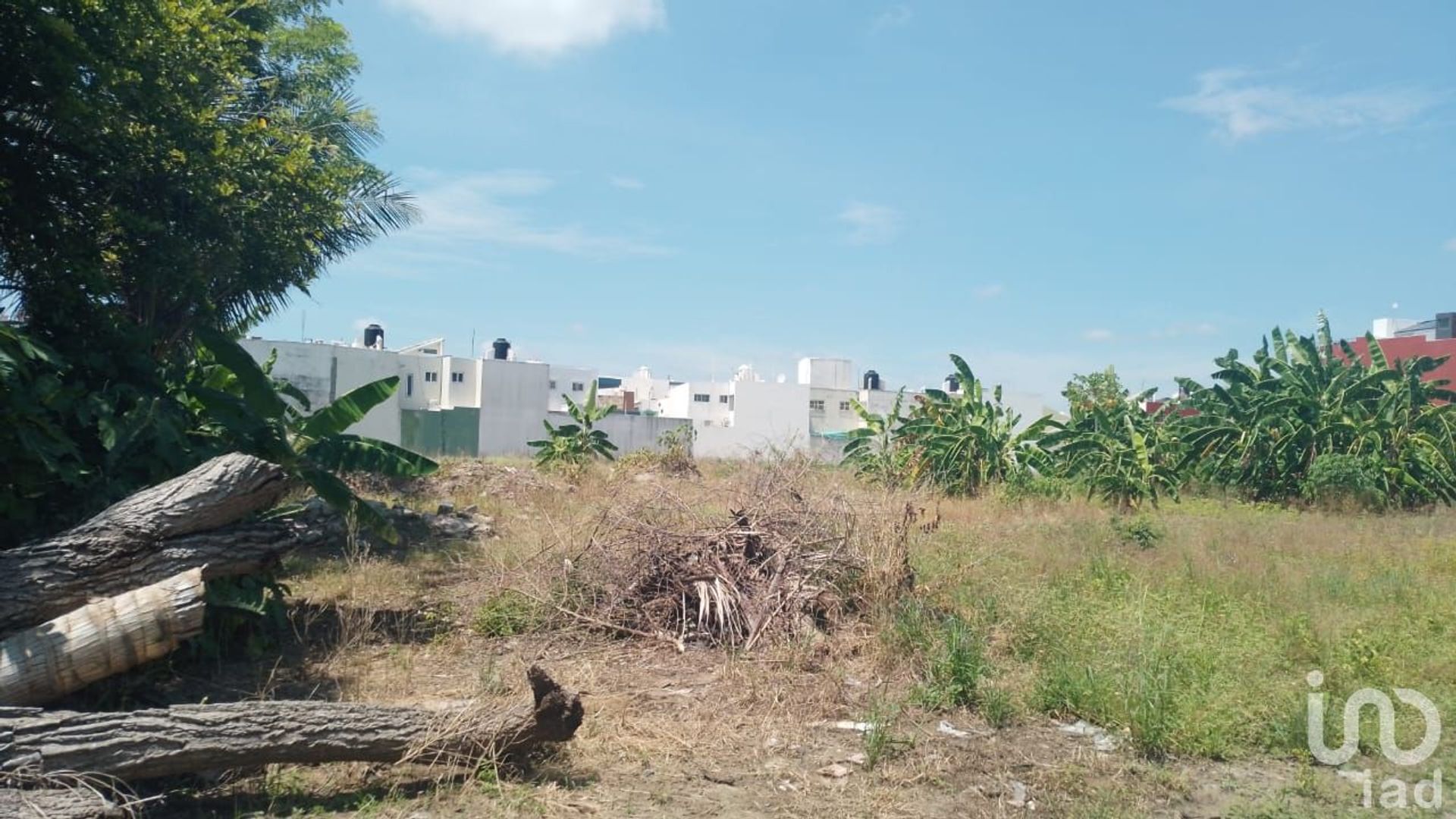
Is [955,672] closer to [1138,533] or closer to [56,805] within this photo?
[56,805]

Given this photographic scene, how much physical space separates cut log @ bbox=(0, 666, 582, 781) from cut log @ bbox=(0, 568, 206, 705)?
0.67 m

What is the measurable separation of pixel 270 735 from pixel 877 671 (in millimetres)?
3911

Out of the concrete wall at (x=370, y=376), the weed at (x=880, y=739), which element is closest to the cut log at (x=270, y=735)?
the weed at (x=880, y=739)

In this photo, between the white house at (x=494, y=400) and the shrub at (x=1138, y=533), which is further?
the white house at (x=494, y=400)

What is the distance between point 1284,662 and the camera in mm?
6875

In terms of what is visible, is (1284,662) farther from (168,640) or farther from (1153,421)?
(1153,421)

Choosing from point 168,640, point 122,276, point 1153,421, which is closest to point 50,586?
point 168,640

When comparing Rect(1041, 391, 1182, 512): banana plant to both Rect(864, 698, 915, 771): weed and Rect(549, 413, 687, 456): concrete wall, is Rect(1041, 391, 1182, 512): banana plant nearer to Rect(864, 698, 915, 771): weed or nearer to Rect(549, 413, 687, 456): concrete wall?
Rect(864, 698, 915, 771): weed

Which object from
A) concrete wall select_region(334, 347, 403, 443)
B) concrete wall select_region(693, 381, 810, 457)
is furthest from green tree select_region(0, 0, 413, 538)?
concrete wall select_region(693, 381, 810, 457)

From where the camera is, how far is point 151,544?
5.62m

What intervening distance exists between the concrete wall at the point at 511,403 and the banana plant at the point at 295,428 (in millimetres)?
34896

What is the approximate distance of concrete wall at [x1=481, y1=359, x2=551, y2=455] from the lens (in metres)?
44.8

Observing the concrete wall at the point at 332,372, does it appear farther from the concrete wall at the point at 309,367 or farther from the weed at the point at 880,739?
the weed at the point at 880,739

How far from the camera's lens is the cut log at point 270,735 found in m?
4.11
